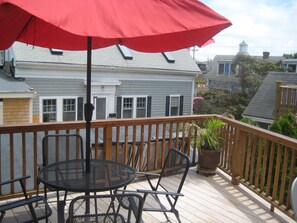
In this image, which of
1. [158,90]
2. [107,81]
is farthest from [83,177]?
[158,90]

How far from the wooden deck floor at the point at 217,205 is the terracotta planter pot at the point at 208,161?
16 cm

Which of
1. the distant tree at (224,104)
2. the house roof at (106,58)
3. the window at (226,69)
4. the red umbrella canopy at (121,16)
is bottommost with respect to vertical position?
the distant tree at (224,104)

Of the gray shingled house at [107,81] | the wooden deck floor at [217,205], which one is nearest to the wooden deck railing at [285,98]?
the gray shingled house at [107,81]

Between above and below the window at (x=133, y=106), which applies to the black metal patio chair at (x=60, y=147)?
above

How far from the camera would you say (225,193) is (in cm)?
407

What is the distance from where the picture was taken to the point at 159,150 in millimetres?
4625

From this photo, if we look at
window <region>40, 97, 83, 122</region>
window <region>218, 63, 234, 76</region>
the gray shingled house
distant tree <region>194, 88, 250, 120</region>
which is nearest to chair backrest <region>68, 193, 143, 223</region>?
the gray shingled house

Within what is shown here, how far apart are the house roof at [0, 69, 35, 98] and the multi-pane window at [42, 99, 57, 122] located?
115 centimetres

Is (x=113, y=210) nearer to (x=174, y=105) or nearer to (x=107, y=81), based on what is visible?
(x=107, y=81)

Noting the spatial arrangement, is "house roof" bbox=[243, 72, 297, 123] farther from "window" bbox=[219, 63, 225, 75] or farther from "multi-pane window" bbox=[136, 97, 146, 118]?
"window" bbox=[219, 63, 225, 75]

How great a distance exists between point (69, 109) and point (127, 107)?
2819 millimetres

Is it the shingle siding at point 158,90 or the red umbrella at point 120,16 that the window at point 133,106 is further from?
the red umbrella at point 120,16

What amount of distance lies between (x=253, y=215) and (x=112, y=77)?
35.3 feet

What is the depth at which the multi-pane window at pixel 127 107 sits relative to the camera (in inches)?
555
